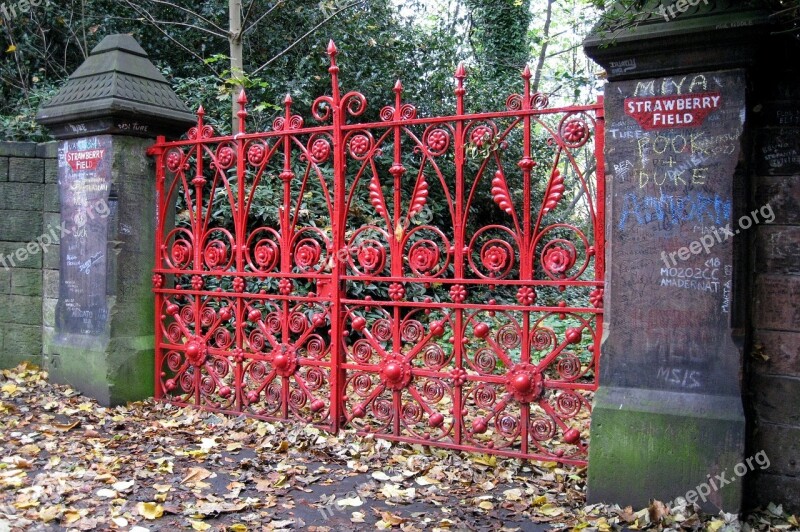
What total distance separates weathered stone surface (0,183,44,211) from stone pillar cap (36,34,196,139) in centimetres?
57

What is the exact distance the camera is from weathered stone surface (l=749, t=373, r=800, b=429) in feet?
11.4

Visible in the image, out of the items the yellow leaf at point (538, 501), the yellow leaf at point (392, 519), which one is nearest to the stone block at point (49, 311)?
the yellow leaf at point (392, 519)

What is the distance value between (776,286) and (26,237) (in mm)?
5801

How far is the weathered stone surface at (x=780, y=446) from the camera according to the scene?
3.48 metres

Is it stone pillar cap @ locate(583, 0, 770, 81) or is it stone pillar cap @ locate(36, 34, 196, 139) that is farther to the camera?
stone pillar cap @ locate(36, 34, 196, 139)

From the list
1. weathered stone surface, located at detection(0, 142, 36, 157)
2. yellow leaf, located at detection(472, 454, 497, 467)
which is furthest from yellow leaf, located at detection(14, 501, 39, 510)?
weathered stone surface, located at detection(0, 142, 36, 157)

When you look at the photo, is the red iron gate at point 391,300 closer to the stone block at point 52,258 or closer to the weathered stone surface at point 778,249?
the weathered stone surface at point 778,249

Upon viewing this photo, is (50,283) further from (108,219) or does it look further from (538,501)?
(538,501)

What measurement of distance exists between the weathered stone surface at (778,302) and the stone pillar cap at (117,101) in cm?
451

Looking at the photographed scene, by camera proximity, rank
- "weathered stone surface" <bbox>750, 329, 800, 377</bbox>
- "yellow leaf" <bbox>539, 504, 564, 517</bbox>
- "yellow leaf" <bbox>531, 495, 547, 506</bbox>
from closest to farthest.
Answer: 1. "weathered stone surface" <bbox>750, 329, 800, 377</bbox>
2. "yellow leaf" <bbox>539, 504, 564, 517</bbox>
3. "yellow leaf" <bbox>531, 495, 547, 506</bbox>

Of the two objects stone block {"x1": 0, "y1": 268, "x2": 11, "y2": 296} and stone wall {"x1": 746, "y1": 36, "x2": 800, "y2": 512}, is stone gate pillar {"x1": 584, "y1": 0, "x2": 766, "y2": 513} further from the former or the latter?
stone block {"x1": 0, "y1": 268, "x2": 11, "y2": 296}

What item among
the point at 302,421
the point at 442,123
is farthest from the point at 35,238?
the point at 442,123

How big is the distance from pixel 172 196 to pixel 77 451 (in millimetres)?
2163

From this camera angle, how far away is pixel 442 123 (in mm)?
4312
